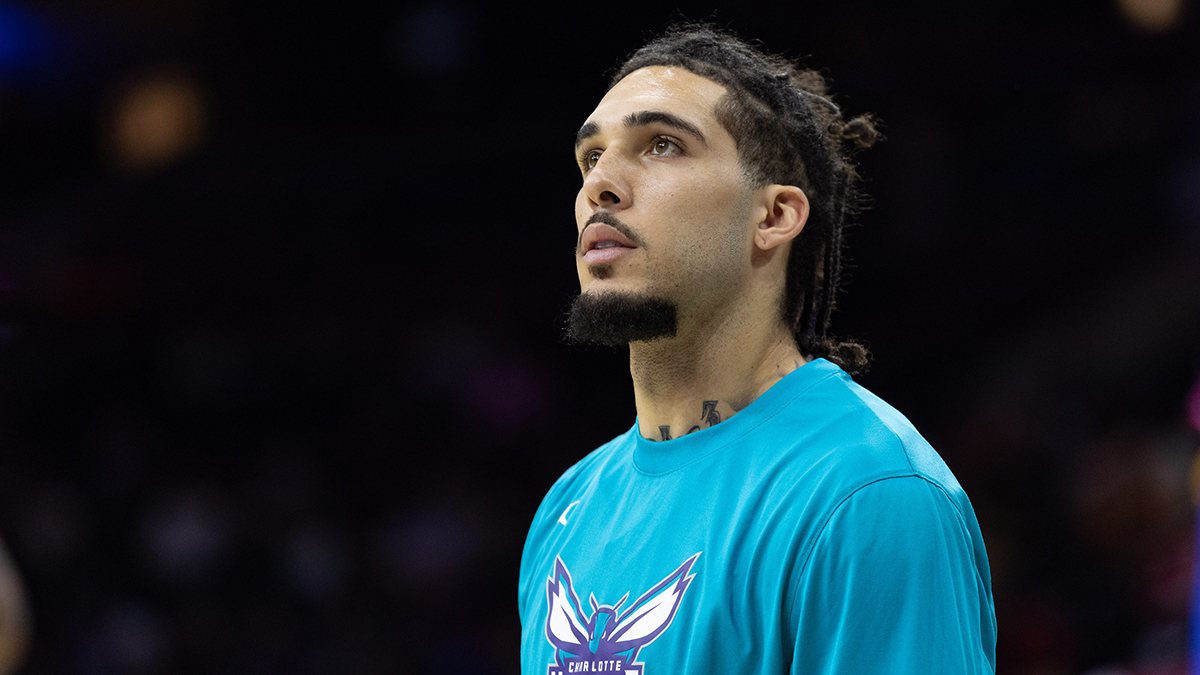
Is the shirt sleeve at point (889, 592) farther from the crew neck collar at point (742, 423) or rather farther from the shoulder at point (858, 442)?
the crew neck collar at point (742, 423)

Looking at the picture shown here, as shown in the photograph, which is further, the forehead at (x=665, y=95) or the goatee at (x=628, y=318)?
the forehead at (x=665, y=95)

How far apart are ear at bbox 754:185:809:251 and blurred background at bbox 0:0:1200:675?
501 cm

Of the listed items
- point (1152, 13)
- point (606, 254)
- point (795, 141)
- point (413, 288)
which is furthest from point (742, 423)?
point (413, 288)

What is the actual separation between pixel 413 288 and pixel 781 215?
7169 mm

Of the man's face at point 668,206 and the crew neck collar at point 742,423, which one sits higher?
the man's face at point 668,206

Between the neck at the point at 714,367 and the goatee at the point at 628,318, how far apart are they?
39 millimetres

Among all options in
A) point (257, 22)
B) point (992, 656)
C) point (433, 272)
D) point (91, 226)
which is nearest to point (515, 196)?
point (433, 272)

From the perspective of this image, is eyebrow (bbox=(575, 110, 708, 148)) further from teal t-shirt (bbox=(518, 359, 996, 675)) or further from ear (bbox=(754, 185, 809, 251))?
teal t-shirt (bbox=(518, 359, 996, 675))

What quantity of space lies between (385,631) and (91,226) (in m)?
4.00

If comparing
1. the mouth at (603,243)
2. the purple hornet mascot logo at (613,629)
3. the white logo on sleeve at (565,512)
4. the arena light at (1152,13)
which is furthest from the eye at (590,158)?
the arena light at (1152,13)

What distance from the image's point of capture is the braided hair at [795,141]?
2350 mm

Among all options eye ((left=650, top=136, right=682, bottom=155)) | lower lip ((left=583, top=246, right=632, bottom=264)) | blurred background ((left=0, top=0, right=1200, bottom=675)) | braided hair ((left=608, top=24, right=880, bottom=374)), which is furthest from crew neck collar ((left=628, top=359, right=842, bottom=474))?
blurred background ((left=0, top=0, right=1200, bottom=675))

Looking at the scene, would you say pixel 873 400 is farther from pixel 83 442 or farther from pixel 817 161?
pixel 83 442

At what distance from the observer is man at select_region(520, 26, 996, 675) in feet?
5.57
